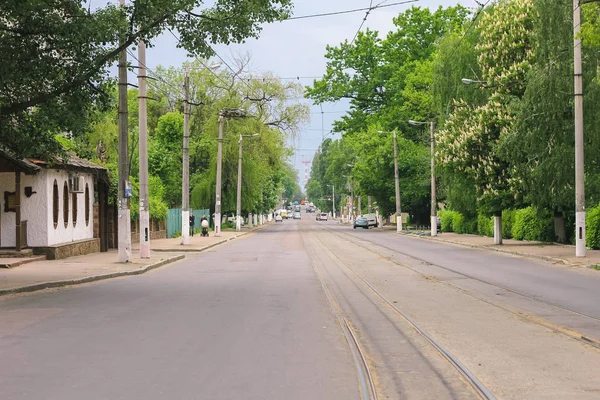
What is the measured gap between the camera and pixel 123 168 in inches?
968

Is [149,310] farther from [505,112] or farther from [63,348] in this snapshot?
[505,112]

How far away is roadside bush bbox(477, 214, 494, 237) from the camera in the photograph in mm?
48062

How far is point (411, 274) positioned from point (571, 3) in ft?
40.6

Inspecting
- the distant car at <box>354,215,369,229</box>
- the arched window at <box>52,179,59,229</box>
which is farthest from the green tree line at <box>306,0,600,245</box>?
the distant car at <box>354,215,369,229</box>

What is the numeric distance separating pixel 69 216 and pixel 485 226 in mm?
29854

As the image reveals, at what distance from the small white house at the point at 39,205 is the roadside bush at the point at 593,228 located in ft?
65.6

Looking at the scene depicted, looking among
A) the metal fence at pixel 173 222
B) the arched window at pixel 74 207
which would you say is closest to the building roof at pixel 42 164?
the arched window at pixel 74 207

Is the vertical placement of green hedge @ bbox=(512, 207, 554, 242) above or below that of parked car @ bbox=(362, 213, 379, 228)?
above

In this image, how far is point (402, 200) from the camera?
70625 mm

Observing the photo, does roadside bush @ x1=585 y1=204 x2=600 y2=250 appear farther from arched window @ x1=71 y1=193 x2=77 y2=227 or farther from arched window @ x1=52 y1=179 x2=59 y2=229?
arched window @ x1=52 y1=179 x2=59 y2=229

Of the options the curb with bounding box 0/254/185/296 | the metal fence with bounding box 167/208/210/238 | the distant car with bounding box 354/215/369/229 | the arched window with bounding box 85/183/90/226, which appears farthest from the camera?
the distant car with bounding box 354/215/369/229

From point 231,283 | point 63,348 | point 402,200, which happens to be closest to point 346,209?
point 402,200

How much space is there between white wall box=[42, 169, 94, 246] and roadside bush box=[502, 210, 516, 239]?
2371 centimetres

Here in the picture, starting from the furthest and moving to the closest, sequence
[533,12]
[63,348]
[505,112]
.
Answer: [505,112]
[533,12]
[63,348]
